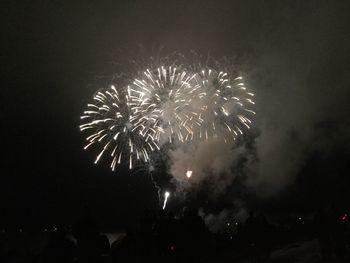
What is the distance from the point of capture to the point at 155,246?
14.8 metres

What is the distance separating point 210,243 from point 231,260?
210cm

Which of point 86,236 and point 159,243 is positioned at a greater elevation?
point 86,236

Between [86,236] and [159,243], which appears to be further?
[159,243]
